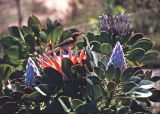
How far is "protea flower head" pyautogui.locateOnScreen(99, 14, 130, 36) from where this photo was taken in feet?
10.4

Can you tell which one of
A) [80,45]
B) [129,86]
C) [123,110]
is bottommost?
[123,110]

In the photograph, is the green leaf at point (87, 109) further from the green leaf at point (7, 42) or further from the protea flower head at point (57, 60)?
the green leaf at point (7, 42)

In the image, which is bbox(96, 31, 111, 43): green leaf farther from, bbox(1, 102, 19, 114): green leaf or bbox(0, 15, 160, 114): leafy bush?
bbox(1, 102, 19, 114): green leaf

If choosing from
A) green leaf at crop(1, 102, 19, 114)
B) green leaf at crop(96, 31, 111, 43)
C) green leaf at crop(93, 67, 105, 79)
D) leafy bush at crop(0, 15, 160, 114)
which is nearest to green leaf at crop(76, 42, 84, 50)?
leafy bush at crop(0, 15, 160, 114)

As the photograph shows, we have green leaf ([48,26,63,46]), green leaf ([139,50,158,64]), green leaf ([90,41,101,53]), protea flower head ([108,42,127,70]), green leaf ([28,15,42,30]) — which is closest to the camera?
protea flower head ([108,42,127,70])

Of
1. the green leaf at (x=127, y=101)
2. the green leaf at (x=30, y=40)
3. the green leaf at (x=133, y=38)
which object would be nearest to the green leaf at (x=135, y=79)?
the green leaf at (x=127, y=101)

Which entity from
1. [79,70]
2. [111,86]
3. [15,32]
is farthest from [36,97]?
[15,32]

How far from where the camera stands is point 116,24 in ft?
10.4

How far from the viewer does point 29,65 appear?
282 centimetres

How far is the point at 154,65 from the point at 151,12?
1.84 meters

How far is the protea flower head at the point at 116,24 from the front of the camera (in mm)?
3178

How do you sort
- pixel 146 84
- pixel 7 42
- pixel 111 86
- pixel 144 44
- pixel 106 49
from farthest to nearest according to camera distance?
1. pixel 7 42
2. pixel 144 44
3. pixel 106 49
4. pixel 146 84
5. pixel 111 86

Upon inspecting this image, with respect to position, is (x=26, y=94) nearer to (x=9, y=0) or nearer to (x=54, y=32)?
(x=54, y=32)

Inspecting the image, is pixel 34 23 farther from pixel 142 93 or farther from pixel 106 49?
pixel 142 93
